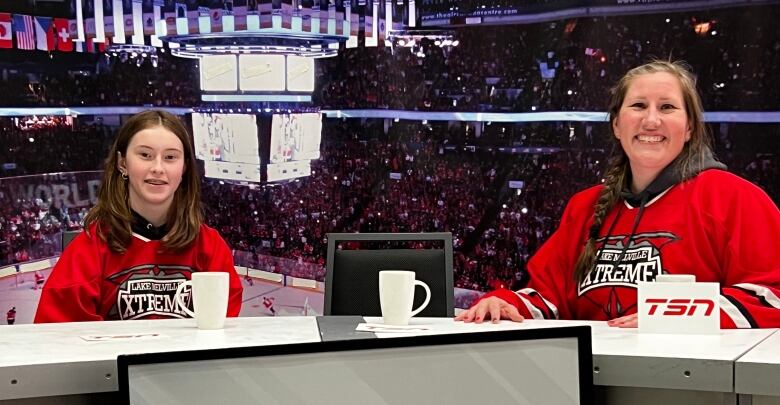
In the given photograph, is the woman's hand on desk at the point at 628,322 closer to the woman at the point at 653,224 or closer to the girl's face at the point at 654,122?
the woman at the point at 653,224

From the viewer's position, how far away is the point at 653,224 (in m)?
1.95

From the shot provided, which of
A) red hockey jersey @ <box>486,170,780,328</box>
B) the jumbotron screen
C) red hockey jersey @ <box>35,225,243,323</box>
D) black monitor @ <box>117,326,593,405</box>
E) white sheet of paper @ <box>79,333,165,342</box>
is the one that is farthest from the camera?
the jumbotron screen

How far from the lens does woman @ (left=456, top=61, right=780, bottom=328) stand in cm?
182

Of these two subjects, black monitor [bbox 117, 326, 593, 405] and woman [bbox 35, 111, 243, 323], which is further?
woman [bbox 35, 111, 243, 323]

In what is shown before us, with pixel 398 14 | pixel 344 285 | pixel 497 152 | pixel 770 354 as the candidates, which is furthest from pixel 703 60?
pixel 770 354

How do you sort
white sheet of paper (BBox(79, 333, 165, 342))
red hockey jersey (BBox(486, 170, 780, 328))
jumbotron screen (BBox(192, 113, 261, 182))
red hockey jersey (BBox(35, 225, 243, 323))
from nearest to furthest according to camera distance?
white sheet of paper (BBox(79, 333, 165, 342))
red hockey jersey (BBox(486, 170, 780, 328))
red hockey jersey (BBox(35, 225, 243, 323))
jumbotron screen (BBox(192, 113, 261, 182))

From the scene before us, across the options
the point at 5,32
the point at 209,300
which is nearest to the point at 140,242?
the point at 209,300

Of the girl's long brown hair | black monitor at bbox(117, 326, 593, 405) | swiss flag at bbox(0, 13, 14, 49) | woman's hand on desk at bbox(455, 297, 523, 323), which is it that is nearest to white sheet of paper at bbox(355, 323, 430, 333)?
woman's hand on desk at bbox(455, 297, 523, 323)

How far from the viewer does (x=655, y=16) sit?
352cm

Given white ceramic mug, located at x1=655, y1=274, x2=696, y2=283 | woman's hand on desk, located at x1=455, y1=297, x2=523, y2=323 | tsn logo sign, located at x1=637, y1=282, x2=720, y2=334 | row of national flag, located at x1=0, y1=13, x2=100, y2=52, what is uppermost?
row of national flag, located at x1=0, y1=13, x2=100, y2=52

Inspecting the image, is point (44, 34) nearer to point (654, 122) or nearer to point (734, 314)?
point (654, 122)

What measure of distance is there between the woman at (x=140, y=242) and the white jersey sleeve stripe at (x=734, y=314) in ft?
3.65

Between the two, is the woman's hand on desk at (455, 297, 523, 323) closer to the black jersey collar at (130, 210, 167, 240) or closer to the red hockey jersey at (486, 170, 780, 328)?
the red hockey jersey at (486, 170, 780, 328)

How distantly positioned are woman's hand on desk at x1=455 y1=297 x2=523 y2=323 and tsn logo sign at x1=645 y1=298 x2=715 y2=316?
0.28 metres
